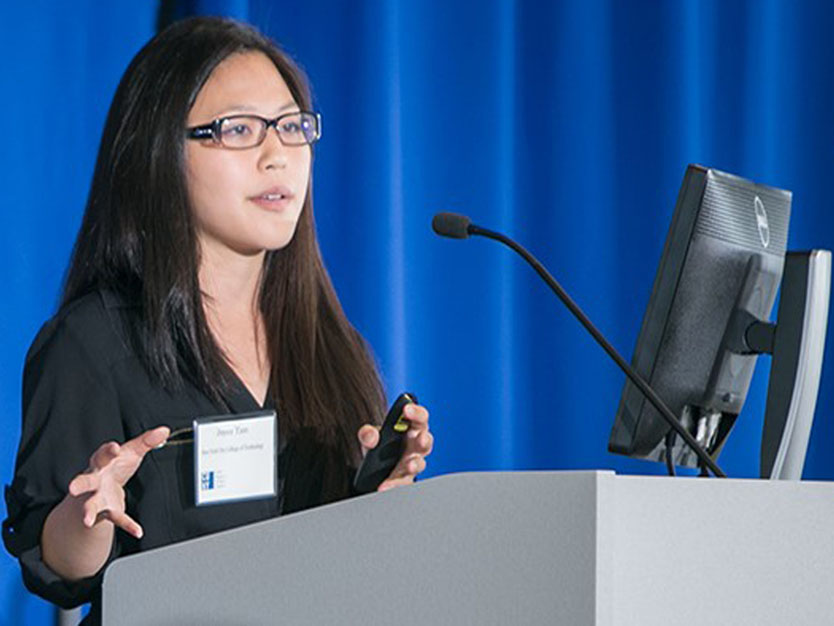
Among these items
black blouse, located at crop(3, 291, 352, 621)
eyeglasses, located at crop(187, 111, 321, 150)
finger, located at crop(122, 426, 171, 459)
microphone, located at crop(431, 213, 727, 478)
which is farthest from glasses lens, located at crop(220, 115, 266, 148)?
finger, located at crop(122, 426, 171, 459)

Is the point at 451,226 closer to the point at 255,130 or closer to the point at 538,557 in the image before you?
the point at 255,130

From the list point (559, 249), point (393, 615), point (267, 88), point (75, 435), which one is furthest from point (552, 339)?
point (393, 615)

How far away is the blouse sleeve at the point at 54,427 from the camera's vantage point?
4.61ft

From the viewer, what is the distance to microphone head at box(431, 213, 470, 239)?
1.36 meters

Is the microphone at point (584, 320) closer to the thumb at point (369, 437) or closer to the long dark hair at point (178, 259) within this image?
the thumb at point (369, 437)

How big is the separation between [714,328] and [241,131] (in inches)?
24.7

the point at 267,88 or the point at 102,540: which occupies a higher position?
the point at 267,88

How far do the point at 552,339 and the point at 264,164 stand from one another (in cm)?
117

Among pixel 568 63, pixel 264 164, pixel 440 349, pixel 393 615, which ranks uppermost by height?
pixel 568 63

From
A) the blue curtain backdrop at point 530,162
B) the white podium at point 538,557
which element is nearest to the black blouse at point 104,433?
the white podium at point 538,557

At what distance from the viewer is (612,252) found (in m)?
2.68

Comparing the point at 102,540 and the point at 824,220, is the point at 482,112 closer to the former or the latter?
the point at 824,220

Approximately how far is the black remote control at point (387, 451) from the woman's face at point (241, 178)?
1.31ft

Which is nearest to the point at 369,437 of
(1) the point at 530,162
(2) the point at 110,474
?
(2) the point at 110,474
